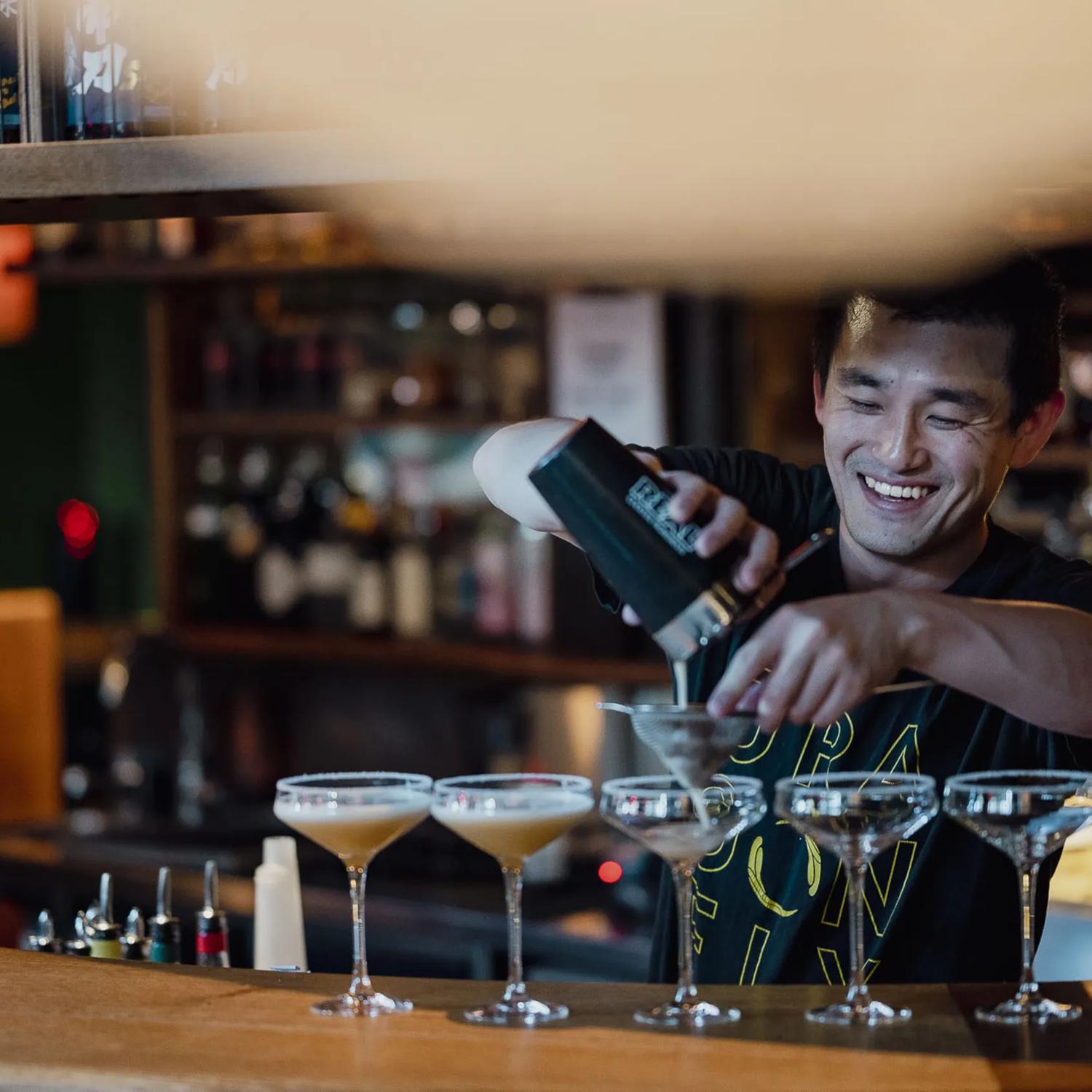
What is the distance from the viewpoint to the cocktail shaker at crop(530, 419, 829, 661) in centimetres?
156

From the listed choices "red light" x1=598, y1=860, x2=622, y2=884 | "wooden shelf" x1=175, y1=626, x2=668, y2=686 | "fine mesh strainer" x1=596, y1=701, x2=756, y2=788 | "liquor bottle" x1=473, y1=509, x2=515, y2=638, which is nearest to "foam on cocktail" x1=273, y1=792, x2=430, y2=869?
"fine mesh strainer" x1=596, y1=701, x2=756, y2=788

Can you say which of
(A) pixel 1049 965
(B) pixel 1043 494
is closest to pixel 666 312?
(B) pixel 1043 494

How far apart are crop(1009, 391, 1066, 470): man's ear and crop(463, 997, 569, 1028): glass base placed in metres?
0.80

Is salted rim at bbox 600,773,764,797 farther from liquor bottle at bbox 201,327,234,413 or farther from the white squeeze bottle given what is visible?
liquor bottle at bbox 201,327,234,413

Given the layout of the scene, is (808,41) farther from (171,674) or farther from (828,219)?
(171,674)

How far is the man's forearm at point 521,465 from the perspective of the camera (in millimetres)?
1982

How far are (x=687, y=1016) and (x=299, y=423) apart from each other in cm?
394

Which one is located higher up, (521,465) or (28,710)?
(521,465)

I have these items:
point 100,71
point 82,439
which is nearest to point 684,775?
point 100,71

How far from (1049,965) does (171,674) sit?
3.49 m

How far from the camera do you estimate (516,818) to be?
62.8 inches

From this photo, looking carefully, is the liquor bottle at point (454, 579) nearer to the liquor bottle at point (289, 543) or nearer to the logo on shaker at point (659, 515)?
the liquor bottle at point (289, 543)

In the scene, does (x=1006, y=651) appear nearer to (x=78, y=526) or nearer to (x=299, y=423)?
(x=299, y=423)

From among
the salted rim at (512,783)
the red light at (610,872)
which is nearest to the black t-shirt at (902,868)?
the salted rim at (512,783)
